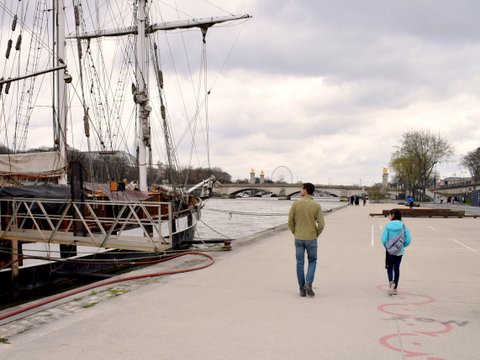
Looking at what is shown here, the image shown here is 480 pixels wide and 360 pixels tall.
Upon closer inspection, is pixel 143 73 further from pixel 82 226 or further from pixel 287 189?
pixel 287 189

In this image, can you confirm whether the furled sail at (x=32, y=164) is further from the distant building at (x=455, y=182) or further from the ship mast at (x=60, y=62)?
the distant building at (x=455, y=182)

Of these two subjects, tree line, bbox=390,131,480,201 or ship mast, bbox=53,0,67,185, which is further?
tree line, bbox=390,131,480,201

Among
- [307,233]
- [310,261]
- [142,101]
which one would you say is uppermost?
[142,101]

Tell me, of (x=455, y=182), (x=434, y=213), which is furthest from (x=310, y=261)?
(x=455, y=182)

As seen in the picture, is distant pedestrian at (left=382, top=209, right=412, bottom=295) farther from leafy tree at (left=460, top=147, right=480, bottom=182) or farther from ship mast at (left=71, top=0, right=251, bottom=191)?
leafy tree at (left=460, top=147, right=480, bottom=182)

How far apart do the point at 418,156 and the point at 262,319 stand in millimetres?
77364

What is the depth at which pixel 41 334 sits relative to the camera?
539 cm

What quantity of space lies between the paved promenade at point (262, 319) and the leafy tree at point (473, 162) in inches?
3861

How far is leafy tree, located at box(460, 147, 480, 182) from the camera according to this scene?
9689 centimetres

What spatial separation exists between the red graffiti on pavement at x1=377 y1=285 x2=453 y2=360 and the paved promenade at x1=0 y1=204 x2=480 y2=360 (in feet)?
0.04

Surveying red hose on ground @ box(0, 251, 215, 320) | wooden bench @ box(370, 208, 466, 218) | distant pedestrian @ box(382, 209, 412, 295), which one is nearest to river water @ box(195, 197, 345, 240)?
red hose on ground @ box(0, 251, 215, 320)

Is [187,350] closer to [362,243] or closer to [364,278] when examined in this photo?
[364,278]

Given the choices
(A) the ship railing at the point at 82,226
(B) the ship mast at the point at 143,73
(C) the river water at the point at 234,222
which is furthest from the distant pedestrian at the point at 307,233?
(B) the ship mast at the point at 143,73

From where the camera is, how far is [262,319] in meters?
5.91
